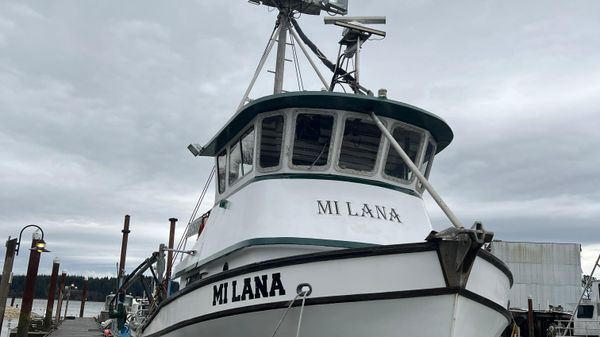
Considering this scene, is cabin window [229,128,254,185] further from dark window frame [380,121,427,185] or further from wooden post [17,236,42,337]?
wooden post [17,236,42,337]

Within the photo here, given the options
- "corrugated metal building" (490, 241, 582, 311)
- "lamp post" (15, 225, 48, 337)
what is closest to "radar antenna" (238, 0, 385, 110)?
"lamp post" (15, 225, 48, 337)

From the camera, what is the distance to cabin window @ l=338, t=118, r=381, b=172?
873 cm

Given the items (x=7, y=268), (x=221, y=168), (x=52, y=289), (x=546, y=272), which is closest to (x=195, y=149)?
(x=221, y=168)

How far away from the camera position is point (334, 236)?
316 inches

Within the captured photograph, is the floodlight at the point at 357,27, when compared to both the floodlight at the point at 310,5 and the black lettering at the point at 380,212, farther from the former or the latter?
the floodlight at the point at 310,5

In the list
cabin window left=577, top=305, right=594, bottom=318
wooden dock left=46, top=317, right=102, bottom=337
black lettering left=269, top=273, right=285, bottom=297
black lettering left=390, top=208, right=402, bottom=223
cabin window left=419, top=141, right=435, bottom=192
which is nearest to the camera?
black lettering left=269, top=273, right=285, bottom=297

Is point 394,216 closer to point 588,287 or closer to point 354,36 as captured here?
point 354,36

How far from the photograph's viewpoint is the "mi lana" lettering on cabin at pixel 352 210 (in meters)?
8.34

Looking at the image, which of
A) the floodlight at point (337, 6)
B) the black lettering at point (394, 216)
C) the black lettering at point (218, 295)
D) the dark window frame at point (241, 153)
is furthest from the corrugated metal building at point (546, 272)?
the black lettering at point (218, 295)

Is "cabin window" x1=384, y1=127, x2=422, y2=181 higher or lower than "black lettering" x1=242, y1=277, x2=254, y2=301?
higher

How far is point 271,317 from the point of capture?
7.07 m

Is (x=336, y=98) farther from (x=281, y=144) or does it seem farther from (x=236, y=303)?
(x=236, y=303)

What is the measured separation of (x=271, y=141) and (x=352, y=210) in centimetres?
165

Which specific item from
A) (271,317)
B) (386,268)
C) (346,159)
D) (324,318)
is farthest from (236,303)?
(346,159)
